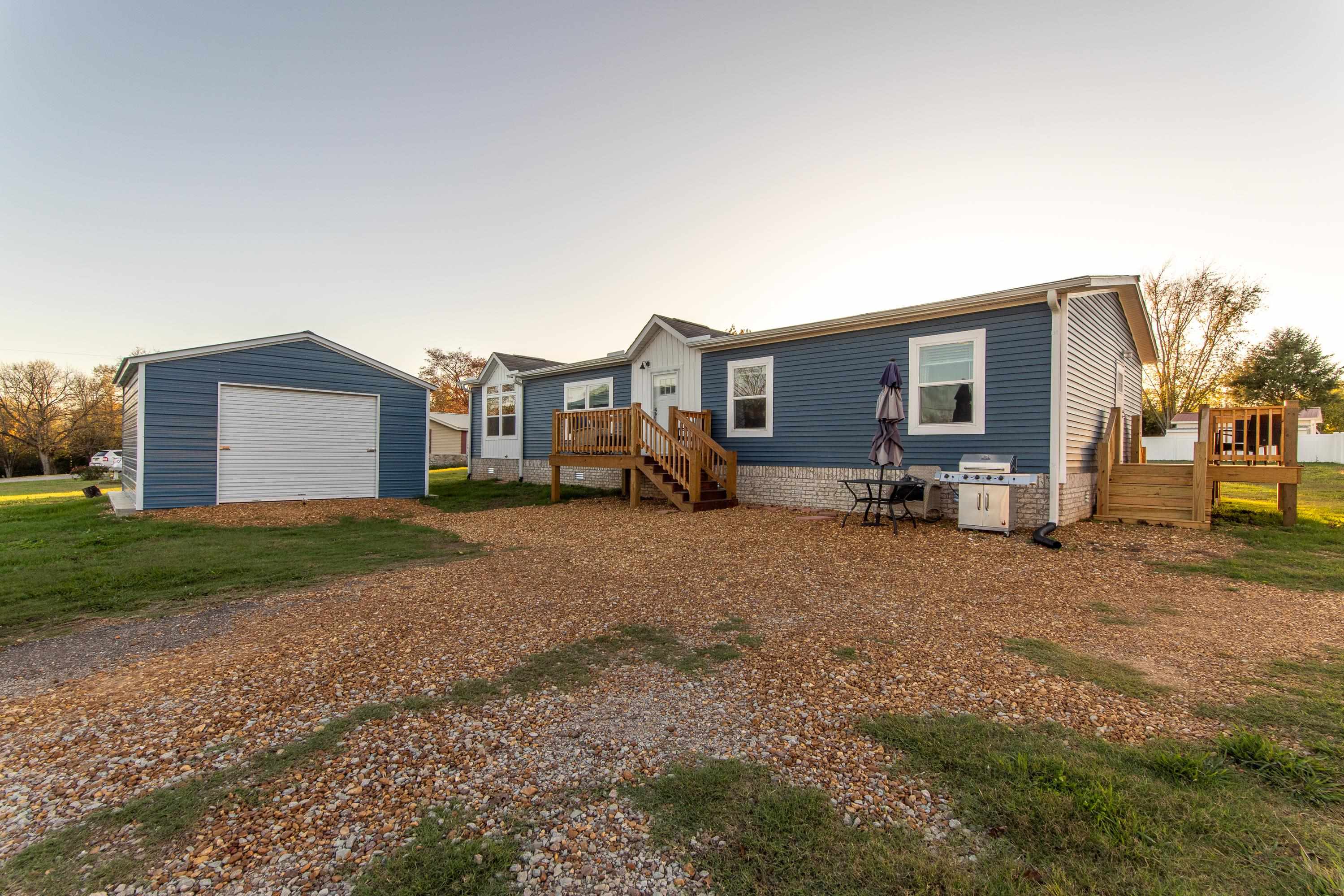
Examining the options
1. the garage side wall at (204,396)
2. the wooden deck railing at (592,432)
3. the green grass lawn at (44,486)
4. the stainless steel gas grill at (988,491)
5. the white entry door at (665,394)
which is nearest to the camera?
the stainless steel gas grill at (988,491)

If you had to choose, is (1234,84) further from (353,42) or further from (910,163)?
(353,42)

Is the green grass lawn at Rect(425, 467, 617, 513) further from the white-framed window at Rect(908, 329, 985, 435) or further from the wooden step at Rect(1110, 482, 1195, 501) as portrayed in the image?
the wooden step at Rect(1110, 482, 1195, 501)

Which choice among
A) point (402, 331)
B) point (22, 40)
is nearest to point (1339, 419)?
point (402, 331)

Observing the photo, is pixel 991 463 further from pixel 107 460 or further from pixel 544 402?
pixel 107 460

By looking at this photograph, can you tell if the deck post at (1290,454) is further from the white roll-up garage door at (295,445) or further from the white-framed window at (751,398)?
the white roll-up garage door at (295,445)

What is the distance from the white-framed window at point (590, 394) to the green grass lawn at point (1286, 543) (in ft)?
38.6

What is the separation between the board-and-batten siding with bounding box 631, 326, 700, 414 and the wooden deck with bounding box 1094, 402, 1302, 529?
7.68 metres

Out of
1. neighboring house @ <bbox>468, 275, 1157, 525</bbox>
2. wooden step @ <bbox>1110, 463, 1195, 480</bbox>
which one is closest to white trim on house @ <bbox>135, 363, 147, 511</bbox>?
neighboring house @ <bbox>468, 275, 1157, 525</bbox>

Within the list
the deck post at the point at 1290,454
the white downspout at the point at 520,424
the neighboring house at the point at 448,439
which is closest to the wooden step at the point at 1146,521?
the deck post at the point at 1290,454

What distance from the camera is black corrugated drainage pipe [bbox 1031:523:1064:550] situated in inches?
273

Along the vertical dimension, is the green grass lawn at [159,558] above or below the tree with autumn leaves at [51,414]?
below

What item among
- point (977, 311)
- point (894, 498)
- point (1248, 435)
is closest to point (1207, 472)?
point (1248, 435)

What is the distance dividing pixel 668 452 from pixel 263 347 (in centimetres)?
899

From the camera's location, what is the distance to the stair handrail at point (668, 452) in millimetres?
10367
